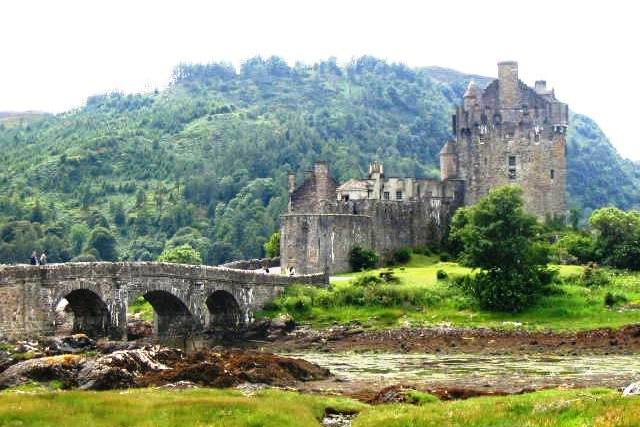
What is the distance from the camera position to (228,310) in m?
76.2

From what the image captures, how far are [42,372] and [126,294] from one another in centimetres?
2049

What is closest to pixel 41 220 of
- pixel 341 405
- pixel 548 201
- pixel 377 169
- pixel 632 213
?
pixel 377 169

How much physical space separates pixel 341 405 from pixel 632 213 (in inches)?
1953

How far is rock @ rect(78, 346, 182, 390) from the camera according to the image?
41.9 m

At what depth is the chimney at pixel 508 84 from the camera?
334ft

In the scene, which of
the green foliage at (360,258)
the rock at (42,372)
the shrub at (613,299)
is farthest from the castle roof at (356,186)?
the rock at (42,372)

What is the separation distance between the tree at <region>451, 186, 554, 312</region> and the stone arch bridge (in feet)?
39.0

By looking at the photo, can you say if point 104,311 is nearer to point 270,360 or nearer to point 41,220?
point 270,360

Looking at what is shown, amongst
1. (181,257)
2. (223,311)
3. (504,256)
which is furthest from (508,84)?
(223,311)

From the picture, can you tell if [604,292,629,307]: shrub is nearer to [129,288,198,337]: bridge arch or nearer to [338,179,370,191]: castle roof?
[129,288,198,337]: bridge arch

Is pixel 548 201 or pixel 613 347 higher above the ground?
pixel 548 201

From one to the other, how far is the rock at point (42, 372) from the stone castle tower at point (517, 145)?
61.7m

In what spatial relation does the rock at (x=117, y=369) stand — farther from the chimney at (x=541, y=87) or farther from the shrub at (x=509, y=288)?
the chimney at (x=541, y=87)

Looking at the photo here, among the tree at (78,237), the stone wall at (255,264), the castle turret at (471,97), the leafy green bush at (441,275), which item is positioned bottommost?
the leafy green bush at (441,275)
